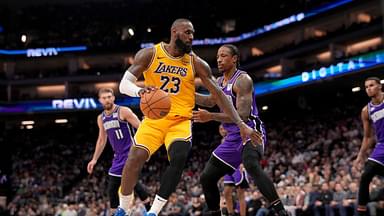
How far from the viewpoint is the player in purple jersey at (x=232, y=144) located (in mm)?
6941

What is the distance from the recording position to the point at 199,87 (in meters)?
30.0

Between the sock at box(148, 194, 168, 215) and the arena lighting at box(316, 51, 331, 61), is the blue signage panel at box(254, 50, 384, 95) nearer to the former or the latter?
the arena lighting at box(316, 51, 331, 61)

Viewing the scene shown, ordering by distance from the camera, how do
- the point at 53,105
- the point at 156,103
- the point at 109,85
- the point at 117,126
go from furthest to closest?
1. the point at 109,85
2. the point at 53,105
3. the point at 117,126
4. the point at 156,103

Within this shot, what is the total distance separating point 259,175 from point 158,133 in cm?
144

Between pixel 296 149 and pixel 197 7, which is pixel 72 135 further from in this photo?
pixel 296 149

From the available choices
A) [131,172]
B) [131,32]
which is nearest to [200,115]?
[131,172]

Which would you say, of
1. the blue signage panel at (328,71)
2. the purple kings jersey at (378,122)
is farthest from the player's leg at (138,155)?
the blue signage panel at (328,71)

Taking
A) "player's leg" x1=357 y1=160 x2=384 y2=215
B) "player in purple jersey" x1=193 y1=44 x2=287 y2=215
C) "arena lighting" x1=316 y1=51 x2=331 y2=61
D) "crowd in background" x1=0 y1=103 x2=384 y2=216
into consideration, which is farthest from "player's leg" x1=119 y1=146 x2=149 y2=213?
"arena lighting" x1=316 y1=51 x2=331 y2=61

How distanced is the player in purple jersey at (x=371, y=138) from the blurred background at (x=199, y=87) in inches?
243

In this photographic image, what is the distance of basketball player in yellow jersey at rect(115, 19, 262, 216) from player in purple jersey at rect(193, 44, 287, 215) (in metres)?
0.38

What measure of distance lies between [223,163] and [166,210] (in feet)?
39.0

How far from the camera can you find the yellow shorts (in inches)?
→ 249

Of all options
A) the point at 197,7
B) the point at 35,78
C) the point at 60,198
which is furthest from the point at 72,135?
the point at 197,7

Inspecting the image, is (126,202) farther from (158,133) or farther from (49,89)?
(49,89)
